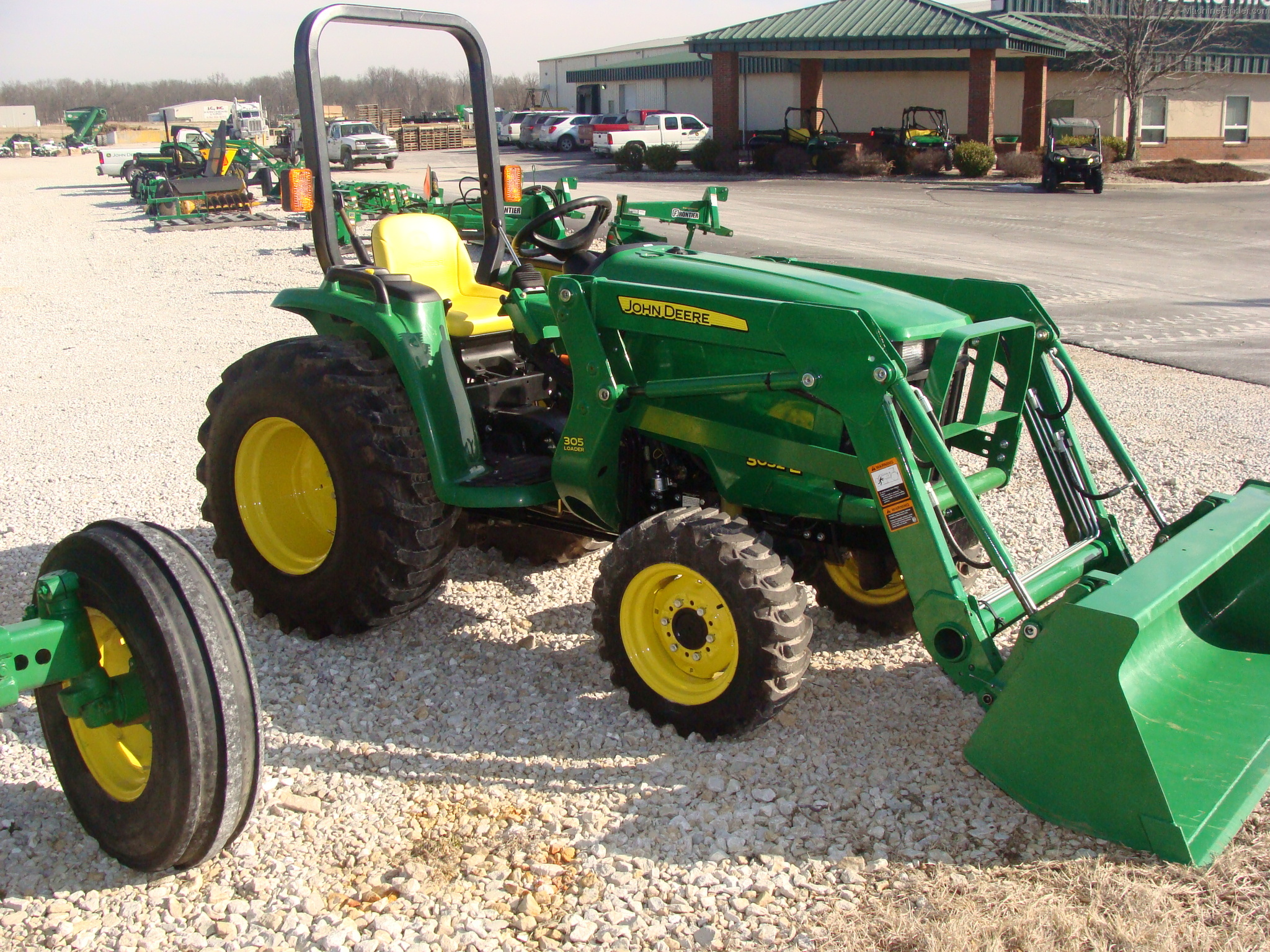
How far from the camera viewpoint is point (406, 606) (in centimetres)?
398

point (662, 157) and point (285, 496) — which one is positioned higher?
point (662, 157)

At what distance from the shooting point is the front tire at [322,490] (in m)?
3.85

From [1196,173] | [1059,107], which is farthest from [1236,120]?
[1196,173]

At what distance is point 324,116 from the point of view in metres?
4.15

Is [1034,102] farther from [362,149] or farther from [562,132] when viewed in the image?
[362,149]

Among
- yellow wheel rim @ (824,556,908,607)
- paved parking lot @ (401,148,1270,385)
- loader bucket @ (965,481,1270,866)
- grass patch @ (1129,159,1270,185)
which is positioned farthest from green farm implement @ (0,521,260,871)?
grass patch @ (1129,159,1270,185)

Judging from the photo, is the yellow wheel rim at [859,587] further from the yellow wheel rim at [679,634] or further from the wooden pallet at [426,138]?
the wooden pallet at [426,138]

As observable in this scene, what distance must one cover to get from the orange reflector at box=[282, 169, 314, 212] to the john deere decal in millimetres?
1276

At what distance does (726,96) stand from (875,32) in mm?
4360

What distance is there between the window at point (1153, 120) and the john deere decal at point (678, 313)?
32161 mm

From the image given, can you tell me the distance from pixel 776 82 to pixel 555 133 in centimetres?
896

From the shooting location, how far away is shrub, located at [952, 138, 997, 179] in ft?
86.3

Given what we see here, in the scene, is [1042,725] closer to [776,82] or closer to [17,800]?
[17,800]

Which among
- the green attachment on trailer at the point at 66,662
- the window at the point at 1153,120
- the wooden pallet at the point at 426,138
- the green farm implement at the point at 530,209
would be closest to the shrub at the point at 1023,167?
the window at the point at 1153,120
